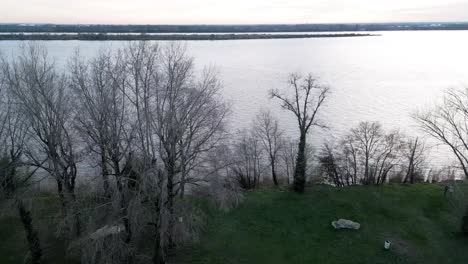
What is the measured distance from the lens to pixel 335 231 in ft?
61.8

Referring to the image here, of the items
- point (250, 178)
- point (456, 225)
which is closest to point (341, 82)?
point (250, 178)

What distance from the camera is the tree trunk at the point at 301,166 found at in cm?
2255

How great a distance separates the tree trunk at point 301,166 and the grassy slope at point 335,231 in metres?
0.57

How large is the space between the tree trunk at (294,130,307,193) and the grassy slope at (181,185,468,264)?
0.57 m

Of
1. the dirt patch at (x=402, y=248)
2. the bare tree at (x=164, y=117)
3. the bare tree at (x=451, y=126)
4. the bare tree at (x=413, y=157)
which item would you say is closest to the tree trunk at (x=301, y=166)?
the dirt patch at (x=402, y=248)

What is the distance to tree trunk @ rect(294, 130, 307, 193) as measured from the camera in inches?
888

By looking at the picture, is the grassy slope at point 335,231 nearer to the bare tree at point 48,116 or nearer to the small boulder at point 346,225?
the small boulder at point 346,225

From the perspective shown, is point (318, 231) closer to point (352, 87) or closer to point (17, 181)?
point (17, 181)

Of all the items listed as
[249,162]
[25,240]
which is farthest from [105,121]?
[249,162]

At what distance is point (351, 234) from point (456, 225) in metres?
5.35

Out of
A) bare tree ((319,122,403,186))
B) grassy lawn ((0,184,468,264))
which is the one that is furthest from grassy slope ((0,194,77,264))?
bare tree ((319,122,403,186))

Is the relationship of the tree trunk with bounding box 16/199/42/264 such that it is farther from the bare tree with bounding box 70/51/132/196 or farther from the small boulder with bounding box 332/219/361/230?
the small boulder with bounding box 332/219/361/230

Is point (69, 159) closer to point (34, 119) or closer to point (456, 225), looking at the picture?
point (34, 119)

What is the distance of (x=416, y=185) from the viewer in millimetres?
24422
